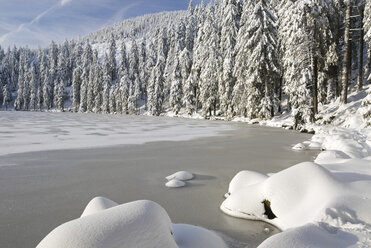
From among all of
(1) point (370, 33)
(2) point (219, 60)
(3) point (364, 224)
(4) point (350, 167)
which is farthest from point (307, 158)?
(2) point (219, 60)

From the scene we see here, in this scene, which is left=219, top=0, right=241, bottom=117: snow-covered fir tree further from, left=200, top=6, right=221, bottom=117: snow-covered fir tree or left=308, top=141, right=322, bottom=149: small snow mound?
left=308, top=141, right=322, bottom=149: small snow mound

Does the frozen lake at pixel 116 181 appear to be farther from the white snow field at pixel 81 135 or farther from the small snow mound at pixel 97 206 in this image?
the small snow mound at pixel 97 206

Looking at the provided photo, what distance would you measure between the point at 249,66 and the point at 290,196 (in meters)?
25.6

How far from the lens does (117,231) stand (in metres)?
2.30

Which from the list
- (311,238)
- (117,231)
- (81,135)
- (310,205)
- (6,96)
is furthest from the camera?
(6,96)

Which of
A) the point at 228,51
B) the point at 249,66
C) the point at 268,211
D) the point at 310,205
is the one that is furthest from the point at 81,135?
the point at 228,51

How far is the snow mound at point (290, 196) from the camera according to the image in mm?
3767

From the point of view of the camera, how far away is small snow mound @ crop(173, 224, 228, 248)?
302cm

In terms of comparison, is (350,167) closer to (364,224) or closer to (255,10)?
(364,224)

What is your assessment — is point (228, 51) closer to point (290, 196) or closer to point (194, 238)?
point (290, 196)

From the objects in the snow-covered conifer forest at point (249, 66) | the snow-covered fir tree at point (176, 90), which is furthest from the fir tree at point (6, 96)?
the snow-covered fir tree at point (176, 90)

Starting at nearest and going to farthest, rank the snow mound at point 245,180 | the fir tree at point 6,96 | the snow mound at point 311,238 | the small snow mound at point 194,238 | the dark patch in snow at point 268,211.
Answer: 1. the snow mound at point 311,238
2. the small snow mound at point 194,238
3. the dark patch in snow at point 268,211
4. the snow mound at point 245,180
5. the fir tree at point 6,96

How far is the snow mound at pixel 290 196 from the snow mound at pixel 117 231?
6.73 ft

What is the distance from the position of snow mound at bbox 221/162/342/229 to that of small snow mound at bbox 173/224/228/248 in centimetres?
109
